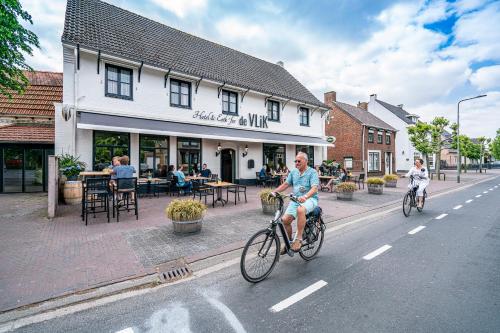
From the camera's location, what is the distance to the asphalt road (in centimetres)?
271

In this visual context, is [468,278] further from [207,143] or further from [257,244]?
[207,143]

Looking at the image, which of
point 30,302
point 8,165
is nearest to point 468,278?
point 30,302

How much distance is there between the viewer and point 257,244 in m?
3.62

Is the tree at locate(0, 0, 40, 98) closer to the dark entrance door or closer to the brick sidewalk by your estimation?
the brick sidewalk

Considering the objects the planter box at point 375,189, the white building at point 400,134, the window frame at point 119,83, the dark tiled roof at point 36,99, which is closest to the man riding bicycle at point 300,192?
the window frame at point 119,83

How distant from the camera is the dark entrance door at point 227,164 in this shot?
15.5 metres

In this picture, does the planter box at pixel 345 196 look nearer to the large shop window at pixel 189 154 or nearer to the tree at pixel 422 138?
the large shop window at pixel 189 154

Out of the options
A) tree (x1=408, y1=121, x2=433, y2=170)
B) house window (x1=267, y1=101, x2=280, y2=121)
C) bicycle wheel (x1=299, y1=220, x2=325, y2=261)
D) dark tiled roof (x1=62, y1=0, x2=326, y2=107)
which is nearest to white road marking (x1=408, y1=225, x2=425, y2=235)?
bicycle wheel (x1=299, y1=220, x2=325, y2=261)

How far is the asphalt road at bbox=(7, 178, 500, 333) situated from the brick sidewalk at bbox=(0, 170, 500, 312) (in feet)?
3.00

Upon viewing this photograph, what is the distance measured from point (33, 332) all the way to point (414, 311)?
426cm

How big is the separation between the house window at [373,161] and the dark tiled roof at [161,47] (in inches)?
445

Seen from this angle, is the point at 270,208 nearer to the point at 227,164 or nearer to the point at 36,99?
the point at 227,164

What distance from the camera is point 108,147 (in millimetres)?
11172

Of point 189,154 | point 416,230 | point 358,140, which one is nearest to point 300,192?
point 416,230
